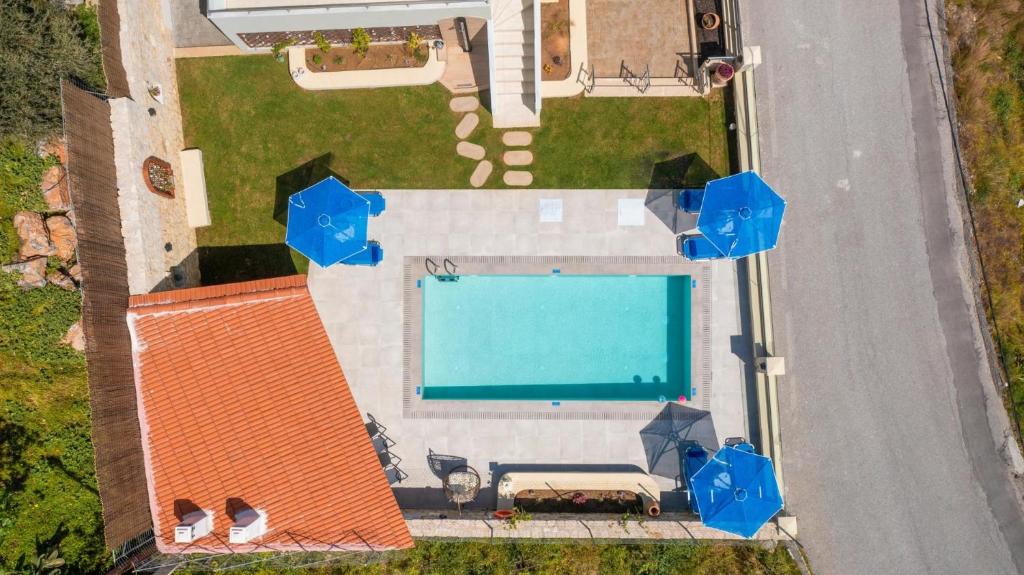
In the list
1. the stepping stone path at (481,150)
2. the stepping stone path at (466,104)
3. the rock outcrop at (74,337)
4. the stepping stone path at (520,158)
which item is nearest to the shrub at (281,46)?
the stepping stone path at (481,150)

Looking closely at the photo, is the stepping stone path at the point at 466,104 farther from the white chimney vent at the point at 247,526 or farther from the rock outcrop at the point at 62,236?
the white chimney vent at the point at 247,526

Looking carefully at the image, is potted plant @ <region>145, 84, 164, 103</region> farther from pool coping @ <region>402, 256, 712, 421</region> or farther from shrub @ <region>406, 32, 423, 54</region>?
pool coping @ <region>402, 256, 712, 421</region>

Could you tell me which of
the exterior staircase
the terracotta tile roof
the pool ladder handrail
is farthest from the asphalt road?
the terracotta tile roof

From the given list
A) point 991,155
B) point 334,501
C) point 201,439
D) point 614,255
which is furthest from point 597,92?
point 201,439

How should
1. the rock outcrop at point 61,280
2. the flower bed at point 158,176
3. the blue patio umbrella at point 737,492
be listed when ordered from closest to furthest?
the blue patio umbrella at point 737,492 < the flower bed at point 158,176 < the rock outcrop at point 61,280

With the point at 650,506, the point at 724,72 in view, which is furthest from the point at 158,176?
the point at 650,506
